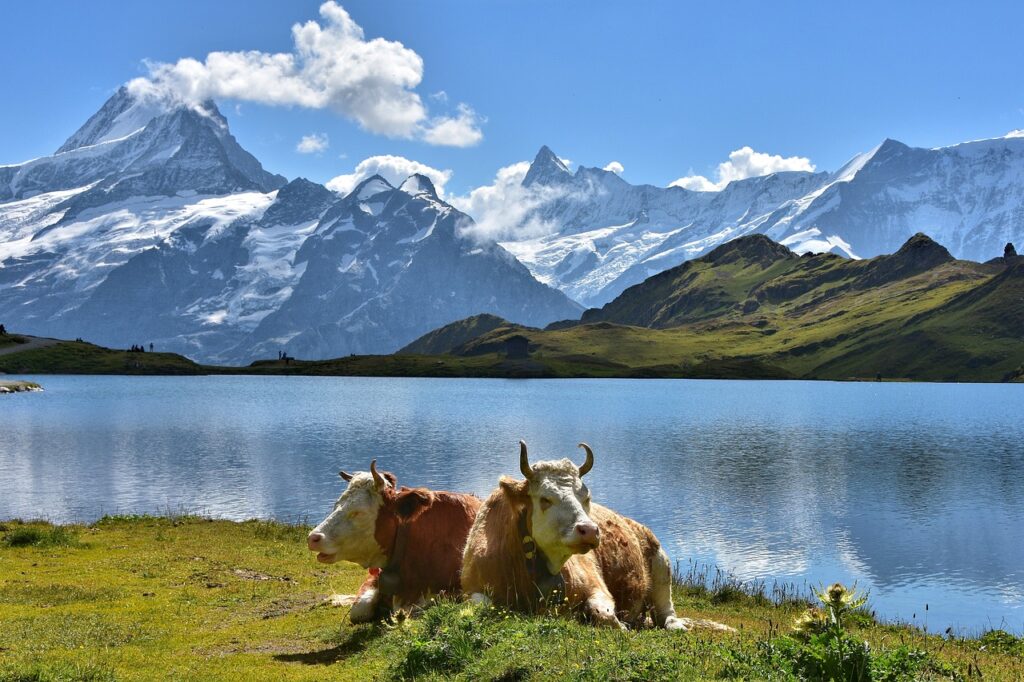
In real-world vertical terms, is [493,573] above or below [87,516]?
above

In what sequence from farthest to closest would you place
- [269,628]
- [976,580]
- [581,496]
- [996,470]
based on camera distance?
[996,470] < [976,580] < [269,628] < [581,496]

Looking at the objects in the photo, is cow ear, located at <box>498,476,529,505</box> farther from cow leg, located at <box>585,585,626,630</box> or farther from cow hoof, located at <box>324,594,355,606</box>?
cow hoof, located at <box>324,594,355,606</box>

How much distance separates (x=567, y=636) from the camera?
12.7 metres

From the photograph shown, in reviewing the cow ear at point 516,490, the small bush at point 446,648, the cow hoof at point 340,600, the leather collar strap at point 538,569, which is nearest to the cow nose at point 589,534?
the leather collar strap at point 538,569

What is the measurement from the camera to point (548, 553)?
14461 mm

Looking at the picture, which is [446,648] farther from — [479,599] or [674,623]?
[674,623]

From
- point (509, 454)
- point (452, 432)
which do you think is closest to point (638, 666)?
point (509, 454)

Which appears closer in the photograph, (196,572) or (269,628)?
(269,628)

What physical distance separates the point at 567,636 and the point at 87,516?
4384 cm

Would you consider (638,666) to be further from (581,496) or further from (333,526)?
(333,526)

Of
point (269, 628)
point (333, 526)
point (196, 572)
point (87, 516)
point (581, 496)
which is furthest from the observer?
point (87, 516)

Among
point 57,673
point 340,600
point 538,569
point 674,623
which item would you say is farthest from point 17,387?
point 538,569

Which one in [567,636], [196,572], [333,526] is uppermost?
[333,526]

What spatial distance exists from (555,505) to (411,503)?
4.57 metres
